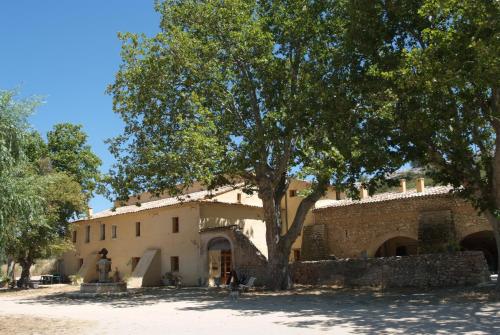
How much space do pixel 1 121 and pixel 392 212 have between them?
2318 centimetres

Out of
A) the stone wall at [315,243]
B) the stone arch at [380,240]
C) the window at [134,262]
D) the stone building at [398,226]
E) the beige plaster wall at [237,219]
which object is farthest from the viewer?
the window at [134,262]

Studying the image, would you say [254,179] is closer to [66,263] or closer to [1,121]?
[1,121]

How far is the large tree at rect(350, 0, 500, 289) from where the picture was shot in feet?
44.4

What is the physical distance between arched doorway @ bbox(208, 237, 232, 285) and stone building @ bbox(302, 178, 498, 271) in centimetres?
597

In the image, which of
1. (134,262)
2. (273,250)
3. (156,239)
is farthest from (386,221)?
(134,262)

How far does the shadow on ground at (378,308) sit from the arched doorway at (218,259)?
28.8ft

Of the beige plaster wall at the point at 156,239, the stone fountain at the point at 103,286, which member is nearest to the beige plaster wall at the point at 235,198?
the beige plaster wall at the point at 156,239

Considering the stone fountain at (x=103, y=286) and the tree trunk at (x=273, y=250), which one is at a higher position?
the tree trunk at (x=273, y=250)

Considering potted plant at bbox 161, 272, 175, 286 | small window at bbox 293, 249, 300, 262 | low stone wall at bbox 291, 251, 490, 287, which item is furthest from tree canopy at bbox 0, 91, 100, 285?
small window at bbox 293, 249, 300, 262

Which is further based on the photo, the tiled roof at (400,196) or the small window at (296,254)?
the small window at (296,254)

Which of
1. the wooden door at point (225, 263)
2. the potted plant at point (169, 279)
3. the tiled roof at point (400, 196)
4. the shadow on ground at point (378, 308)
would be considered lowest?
the shadow on ground at point (378, 308)

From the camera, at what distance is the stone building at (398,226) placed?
26984 millimetres

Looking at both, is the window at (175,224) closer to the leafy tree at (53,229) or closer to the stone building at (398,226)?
the leafy tree at (53,229)

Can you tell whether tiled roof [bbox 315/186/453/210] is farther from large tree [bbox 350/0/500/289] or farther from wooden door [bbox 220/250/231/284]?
large tree [bbox 350/0/500/289]
